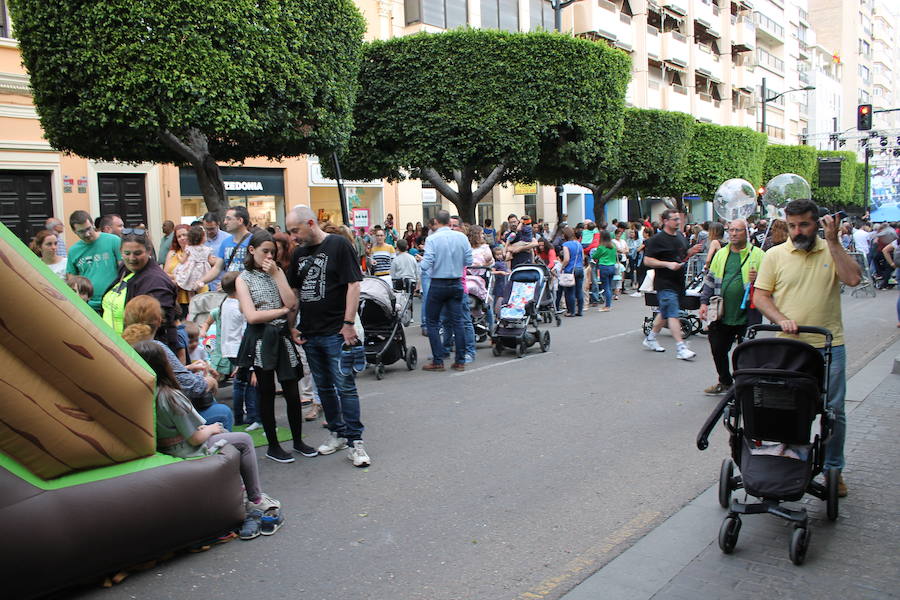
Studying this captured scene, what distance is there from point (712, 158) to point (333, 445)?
112ft

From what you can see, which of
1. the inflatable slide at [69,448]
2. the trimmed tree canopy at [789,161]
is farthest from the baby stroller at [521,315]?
the trimmed tree canopy at [789,161]

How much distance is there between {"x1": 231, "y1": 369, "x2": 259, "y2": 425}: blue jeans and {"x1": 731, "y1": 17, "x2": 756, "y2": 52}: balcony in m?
56.4

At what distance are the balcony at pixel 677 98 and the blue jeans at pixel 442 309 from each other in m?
39.4

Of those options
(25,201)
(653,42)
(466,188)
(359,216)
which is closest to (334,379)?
(359,216)

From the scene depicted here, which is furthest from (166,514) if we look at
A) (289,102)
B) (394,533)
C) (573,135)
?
(573,135)

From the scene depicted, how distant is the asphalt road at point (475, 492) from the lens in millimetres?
4051

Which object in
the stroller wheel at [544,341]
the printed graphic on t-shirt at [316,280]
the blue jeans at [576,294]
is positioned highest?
the printed graphic on t-shirt at [316,280]

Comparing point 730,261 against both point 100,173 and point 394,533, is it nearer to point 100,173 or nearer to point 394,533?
point 394,533

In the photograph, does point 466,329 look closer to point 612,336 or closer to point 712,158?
point 612,336

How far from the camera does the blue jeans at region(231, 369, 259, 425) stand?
704 centimetres

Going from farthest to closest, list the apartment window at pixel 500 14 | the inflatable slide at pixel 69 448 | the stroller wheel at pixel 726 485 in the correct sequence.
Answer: the apartment window at pixel 500 14, the stroller wheel at pixel 726 485, the inflatable slide at pixel 69 448

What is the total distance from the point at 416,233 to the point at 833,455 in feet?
59.7

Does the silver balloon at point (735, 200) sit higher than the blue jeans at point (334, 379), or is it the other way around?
the silver balloon at point (735, 200)

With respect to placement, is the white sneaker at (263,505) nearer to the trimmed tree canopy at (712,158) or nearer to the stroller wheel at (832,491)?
the stroller wheel at (832,491)
